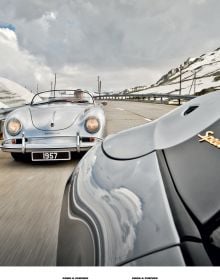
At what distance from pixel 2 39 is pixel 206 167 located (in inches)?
62.5

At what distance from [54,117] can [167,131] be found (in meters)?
2.67

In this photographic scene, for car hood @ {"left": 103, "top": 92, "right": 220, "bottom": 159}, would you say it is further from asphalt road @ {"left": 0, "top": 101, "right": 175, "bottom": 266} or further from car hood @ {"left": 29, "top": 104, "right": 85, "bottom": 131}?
car hood @ {"left": 29, "top": 104, "right": 85, "bottom": 131}

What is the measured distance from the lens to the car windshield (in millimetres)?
A: 4914

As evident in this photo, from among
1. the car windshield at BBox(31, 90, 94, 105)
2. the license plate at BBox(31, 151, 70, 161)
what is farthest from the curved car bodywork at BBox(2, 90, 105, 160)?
the car windshield at BBox(31, 90, 94, 105)

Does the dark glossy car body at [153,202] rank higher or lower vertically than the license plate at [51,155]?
higher

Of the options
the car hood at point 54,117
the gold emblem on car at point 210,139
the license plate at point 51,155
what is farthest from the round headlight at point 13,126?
the gold emblem on car at point 210,139

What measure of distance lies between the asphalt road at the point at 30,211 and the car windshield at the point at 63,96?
1.43 metres

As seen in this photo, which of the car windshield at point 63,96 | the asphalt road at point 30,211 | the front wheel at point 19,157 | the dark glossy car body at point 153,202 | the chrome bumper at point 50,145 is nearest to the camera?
the dark glossy car body at point 153,202

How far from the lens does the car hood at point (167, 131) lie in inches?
44.9

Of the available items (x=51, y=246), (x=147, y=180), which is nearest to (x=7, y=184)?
(x=51, y=246)

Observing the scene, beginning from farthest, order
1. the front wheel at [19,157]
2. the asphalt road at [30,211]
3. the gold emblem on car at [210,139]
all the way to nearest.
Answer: the front wheel at [19,157], the asphalt road at [30,211], the gold emblem on car at [210,139]

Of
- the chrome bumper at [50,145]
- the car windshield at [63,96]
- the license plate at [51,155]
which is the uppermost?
the car windshield at [63,96]

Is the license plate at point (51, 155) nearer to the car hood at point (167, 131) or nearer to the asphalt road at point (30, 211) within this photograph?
the asphalt road at point (30, 211)

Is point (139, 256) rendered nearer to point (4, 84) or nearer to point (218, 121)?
point (218, 121)
